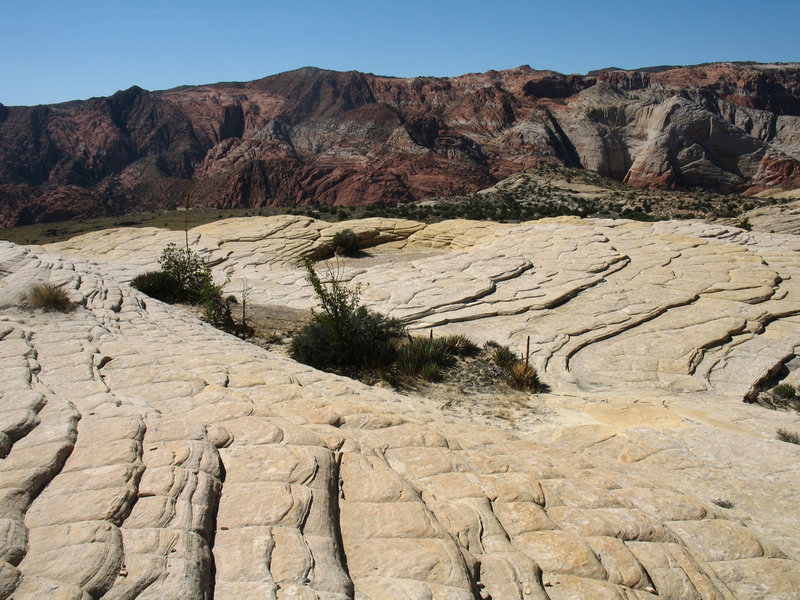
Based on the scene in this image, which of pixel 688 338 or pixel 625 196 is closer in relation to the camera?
pixel 688 338

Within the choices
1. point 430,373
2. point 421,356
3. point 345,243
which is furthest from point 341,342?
point 345,243

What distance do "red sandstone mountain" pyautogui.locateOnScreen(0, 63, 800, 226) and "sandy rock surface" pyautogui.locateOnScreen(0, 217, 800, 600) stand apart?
205ft

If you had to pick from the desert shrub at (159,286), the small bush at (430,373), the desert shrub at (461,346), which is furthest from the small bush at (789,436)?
the desert shrub at (159,286)

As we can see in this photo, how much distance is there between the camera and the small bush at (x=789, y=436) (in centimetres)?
650

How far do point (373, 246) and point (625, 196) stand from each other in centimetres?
3621

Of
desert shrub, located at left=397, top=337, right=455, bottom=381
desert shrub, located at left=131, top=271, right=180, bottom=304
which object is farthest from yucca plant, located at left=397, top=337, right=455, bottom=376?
desert shrub, located at left=131, top=271, right=180, bottom=304

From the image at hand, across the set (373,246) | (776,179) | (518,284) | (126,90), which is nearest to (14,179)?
(126,90)

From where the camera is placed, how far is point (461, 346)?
10703 mm

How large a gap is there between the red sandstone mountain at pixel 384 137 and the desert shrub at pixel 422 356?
199 ft

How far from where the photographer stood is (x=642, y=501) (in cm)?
429

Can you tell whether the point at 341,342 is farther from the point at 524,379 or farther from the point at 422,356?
the point at 524,379

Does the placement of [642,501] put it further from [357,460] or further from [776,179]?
[776,179]

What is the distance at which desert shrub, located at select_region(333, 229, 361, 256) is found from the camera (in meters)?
20.9

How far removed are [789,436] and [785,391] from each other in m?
2.82
